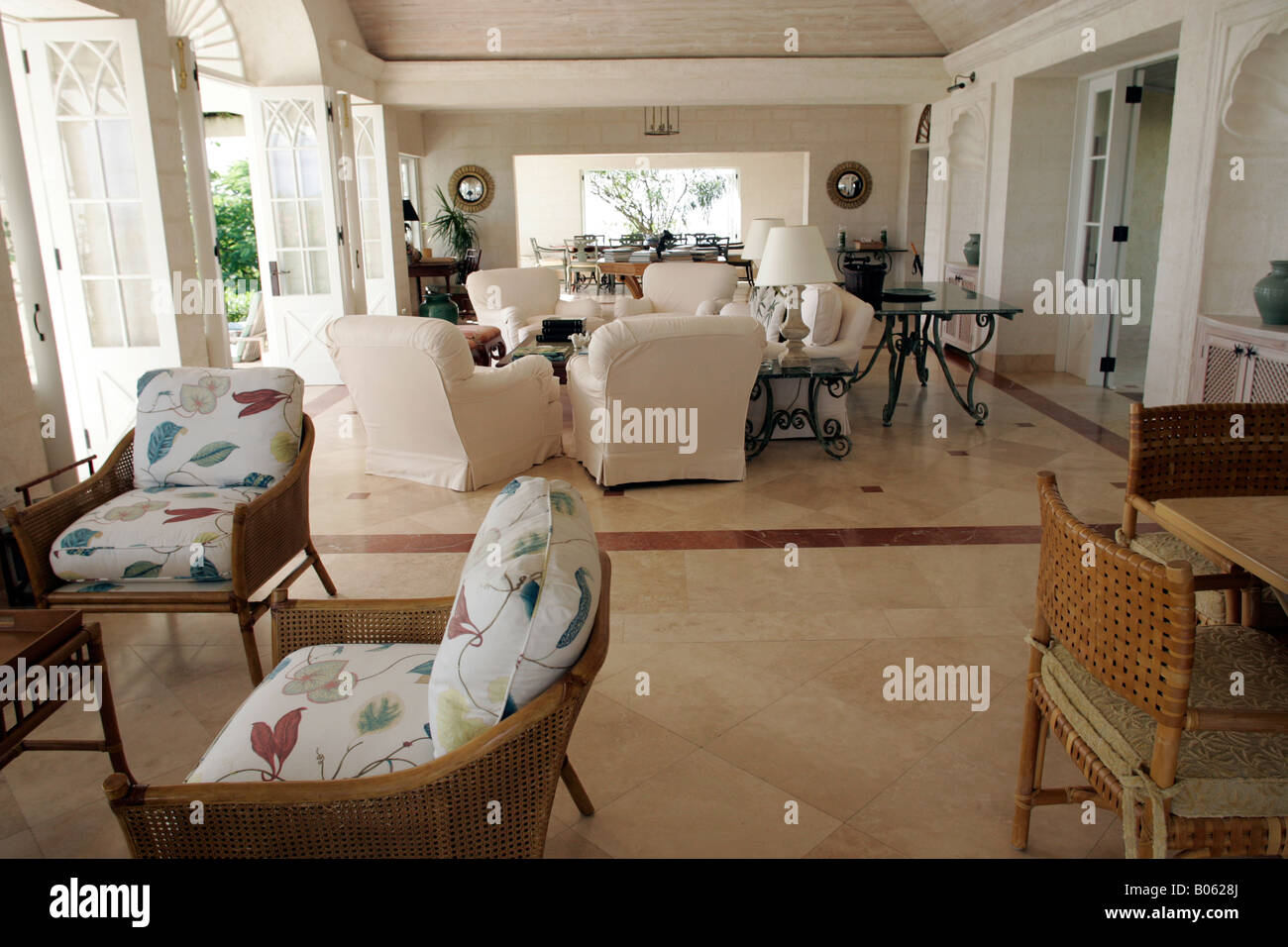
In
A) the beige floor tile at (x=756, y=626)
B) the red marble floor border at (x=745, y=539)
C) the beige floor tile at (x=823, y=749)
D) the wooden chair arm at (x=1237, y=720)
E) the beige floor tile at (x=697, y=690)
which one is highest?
the wooden chair arm at (x=1237, y=720)

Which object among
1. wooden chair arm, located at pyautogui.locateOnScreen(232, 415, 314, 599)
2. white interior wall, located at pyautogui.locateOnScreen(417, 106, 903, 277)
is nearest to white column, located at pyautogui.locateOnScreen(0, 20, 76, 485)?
wooden chair arm, located at pyautogui.locateOnScreen(232, 415, 314, 599)

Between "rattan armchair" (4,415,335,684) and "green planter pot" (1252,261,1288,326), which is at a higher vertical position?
"green planter pot" (1252,261,1288,326)

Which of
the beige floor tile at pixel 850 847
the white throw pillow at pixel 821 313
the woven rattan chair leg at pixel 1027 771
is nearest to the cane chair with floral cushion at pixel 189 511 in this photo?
the beige floor tile at pixel 850 847

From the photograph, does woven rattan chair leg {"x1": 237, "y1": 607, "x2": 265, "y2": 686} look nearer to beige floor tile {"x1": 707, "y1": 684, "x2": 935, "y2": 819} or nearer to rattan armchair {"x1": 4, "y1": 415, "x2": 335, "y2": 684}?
rattan armchair {"x1": 4, "y1": 415, "x2": 335, "y2": 684}

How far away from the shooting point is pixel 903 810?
7.70 feet

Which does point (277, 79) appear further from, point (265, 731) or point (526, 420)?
point (265, 731)

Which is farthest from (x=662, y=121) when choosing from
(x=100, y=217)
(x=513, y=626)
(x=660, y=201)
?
(x=513, y=626)

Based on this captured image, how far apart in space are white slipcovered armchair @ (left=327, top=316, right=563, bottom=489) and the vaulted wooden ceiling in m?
5.27

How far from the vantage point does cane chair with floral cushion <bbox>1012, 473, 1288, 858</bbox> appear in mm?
1592

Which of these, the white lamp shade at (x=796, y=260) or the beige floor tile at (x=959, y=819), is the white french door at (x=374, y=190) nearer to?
the white lamp shade at (x=796, y=260)

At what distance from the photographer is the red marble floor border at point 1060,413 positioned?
5.80 m

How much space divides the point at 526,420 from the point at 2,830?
3.39 m

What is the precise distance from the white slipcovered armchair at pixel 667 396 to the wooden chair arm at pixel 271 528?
5.40 feet
